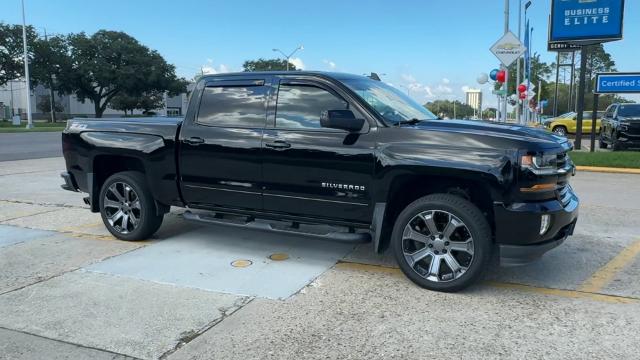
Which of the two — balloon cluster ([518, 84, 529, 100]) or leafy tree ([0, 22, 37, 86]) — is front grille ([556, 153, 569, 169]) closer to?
balloon cluster ([518, 84, 529, 100])

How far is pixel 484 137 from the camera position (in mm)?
4430

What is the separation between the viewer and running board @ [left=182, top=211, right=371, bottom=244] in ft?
16.1

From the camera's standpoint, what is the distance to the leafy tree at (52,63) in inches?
2237

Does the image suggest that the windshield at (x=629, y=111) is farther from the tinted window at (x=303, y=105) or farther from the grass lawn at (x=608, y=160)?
the tinted window at (x=303, y=105)

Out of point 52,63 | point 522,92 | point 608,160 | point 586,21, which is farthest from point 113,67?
point 608,160

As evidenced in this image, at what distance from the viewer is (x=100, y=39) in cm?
6444

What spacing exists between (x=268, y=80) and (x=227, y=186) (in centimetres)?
116

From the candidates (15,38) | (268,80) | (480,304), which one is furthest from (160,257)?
(15,38)

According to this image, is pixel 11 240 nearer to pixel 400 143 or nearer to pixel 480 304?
pixel 400 143

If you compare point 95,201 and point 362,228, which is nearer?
point 362,228

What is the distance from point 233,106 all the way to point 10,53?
58725 mm

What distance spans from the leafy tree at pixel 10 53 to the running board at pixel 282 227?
5792cm

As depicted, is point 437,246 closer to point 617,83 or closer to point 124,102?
point 617,83

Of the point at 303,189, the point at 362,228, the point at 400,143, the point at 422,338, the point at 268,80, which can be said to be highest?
the point at 268,80
